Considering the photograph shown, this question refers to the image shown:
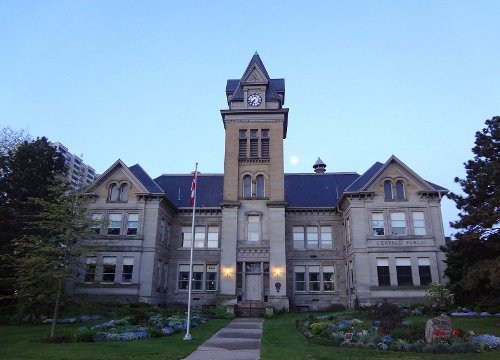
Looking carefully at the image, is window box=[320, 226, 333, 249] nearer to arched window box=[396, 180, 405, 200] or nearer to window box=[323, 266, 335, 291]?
window box=[323, 266, 335, 291]

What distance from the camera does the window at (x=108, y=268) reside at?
34.9m

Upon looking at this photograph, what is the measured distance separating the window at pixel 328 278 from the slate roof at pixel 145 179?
56.1ft

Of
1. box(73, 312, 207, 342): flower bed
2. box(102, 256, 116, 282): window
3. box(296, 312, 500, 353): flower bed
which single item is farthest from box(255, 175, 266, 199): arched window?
box(296, 312, 500, 353): flower bed

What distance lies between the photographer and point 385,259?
3366 centimetres

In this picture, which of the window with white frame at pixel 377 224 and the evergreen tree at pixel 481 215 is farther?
the window with white frame at pixel 377 224

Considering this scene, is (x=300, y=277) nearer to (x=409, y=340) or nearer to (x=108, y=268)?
(x=108, y=268)

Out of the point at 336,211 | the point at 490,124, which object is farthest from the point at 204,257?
the point at 490,124

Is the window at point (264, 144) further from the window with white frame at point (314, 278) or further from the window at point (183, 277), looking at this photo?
the window at point (183, 277)

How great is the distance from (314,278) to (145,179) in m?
18.5

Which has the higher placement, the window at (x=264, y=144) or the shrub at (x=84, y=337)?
the window at (x=264, y=144)

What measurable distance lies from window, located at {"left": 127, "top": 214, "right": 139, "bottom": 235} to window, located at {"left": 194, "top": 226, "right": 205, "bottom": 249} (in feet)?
19.7

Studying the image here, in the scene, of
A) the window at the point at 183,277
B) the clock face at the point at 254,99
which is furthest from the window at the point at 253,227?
the clock face at the point at 254,99

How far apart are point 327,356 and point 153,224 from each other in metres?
24.9

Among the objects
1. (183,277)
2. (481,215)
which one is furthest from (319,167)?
(481,215)
